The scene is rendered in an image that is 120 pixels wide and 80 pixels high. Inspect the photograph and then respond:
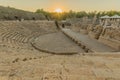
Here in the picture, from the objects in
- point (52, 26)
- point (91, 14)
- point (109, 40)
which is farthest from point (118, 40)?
point (91, 14)

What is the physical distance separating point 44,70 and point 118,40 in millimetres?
14407

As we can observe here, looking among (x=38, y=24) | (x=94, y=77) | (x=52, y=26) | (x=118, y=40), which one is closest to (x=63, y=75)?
(x=94, y=77)

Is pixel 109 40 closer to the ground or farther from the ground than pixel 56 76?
closer to the ground

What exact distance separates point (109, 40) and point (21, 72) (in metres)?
15.9

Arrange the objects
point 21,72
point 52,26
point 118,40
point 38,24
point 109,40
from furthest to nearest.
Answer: point 52,26 → point 38,24 → point 109,40 → point 118,40 → point 21,72

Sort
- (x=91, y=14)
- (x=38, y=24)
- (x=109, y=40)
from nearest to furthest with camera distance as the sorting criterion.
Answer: (x=109, y=40) < (x=38, y=24) < (x=91, y=14)

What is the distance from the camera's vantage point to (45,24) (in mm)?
39688

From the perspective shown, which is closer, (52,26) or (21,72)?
(21,72)

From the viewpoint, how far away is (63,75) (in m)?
3.41

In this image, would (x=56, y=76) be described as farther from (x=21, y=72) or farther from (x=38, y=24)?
(x=38, y=24)

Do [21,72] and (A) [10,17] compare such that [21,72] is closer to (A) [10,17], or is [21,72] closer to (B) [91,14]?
(A) [10,17]

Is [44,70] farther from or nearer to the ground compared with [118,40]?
farther from the ground

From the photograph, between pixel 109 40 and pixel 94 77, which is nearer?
pixel 94 77

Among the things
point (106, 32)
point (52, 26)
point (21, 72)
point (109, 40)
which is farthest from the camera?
point (52, 26)
